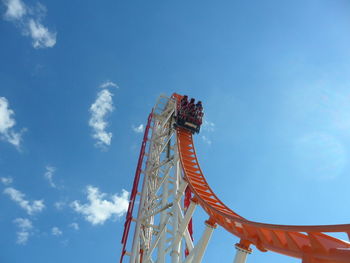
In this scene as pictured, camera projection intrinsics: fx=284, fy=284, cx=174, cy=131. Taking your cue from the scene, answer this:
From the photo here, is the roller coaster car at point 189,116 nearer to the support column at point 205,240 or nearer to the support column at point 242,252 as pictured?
the support column at point 205,240

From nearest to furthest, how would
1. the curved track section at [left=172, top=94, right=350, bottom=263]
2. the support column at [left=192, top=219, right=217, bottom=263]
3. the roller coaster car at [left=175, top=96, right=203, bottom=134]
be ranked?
the curved track section at [left=172, top=94, right=350, bottom=263]
the support column at [left=192, top=219, right=217, bottom=263]
the roller coaster car at [left=175, top=96, right=203, bottom=134]

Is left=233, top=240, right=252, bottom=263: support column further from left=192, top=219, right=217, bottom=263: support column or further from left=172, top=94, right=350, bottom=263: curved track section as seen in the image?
left=192, top=219, right=217, bottom=263: support column

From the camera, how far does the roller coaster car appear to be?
1345cm

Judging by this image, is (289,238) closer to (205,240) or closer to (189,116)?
(205,240)

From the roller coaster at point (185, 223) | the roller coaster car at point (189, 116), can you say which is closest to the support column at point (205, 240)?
the roller coaster at point (185, 223)

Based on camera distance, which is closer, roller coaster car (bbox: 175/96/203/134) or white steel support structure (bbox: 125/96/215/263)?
white steel support structure (bbox: 125/96/215/263)

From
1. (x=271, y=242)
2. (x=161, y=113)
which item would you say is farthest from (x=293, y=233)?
(x=161, y=113)

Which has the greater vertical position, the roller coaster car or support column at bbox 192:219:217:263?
the roller coaster car

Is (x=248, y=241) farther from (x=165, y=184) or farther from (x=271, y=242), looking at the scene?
(x=165, y=184)

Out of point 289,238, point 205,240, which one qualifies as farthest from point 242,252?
point 205,240

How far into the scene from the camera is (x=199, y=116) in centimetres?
1408

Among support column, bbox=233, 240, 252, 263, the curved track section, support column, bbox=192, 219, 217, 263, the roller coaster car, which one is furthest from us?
the roller coaster car

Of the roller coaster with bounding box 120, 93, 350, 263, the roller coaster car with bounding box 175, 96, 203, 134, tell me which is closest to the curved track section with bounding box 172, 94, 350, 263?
the roller coaster with bounding box 120, 93, 350, 263

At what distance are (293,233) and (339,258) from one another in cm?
83
